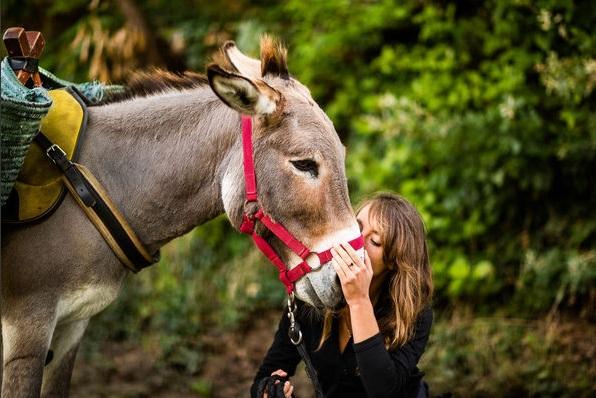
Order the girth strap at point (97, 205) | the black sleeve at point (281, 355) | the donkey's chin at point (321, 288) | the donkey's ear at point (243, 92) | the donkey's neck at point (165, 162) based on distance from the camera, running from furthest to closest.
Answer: the black sleeve at point (281, 355), the donkey's neck at point (165, 162), the girth strap at point (97, 205), the donkey's chin at point (321, 288), the donkey's ear at point (243, 92)

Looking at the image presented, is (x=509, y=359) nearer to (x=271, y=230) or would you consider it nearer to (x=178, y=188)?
(x=271, y=230)

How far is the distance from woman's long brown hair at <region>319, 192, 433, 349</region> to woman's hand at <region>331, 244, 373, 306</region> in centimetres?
20

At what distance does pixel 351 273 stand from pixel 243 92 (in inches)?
27.6

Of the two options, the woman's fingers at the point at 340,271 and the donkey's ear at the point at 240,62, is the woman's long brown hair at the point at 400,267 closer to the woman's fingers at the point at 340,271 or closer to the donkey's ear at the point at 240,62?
the woman's fingers at the point at 340,271

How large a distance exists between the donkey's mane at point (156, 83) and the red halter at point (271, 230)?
428mm

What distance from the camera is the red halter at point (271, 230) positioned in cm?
231

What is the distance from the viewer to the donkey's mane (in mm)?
2719

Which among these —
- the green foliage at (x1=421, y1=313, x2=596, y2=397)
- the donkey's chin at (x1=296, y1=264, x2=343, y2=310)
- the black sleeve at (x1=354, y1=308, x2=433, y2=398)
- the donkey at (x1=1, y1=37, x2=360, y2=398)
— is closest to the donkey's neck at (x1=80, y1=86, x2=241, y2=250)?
the donkey at (x1=1, y1=37, x2=360, y2=398)

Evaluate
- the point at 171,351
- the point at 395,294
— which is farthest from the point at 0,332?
the point at 171,351

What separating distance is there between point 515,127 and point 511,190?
492mm

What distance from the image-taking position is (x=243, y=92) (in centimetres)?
226

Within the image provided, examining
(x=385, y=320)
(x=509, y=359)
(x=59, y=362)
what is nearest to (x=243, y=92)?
(x=385, y=320)

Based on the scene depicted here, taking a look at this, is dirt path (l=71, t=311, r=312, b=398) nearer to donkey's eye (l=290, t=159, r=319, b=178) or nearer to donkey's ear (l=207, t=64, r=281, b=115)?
donkey's eye (l=290, t=159, r=319, b=178)

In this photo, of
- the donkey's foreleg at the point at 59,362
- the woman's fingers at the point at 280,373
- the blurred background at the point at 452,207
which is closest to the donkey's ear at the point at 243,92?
the woman's fingers at the point at 280,373
